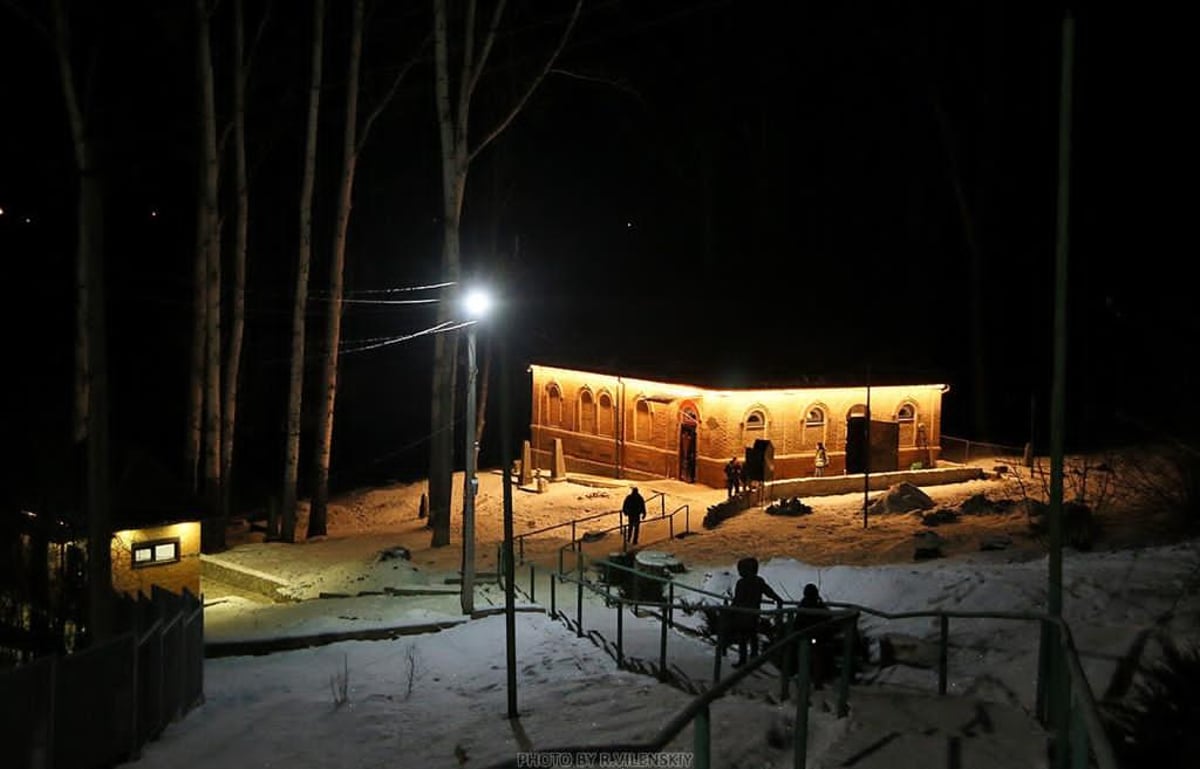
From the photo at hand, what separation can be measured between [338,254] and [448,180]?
480cm

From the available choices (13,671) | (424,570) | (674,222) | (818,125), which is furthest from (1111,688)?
(674,222)

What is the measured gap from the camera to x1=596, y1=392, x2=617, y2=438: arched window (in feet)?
126

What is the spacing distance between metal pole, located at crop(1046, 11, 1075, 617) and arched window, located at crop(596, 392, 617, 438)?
27546mm

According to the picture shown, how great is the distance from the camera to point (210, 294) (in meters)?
29.9

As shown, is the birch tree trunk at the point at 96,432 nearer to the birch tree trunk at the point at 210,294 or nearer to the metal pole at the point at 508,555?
the metal pole at the point at 508,555

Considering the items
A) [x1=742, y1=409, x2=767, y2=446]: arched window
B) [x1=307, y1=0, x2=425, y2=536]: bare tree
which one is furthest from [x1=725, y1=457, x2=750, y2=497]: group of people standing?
[x1=307, y1=0, x2=425, y2=536]: bare tree

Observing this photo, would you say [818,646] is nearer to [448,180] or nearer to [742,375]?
[448,180]

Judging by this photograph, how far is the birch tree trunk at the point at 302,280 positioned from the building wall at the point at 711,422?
9968mm

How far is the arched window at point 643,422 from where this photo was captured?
37.0 metres

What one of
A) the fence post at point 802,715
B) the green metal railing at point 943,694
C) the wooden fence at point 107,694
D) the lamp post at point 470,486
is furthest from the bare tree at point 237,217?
the fence post at point 802,715

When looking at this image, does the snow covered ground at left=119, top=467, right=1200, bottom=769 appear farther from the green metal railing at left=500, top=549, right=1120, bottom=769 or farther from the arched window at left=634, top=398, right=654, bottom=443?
the arched window at left=634, top=398, right=654, bottom=443

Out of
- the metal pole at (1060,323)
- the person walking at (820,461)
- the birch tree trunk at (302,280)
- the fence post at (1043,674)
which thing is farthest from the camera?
the person walking at (820,461)

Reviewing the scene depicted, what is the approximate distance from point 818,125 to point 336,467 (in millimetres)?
31370

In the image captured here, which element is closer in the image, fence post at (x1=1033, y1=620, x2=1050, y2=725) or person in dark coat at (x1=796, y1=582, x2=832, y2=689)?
fence post at (x1=1033, y1=620, x2=1050, y2=725)
